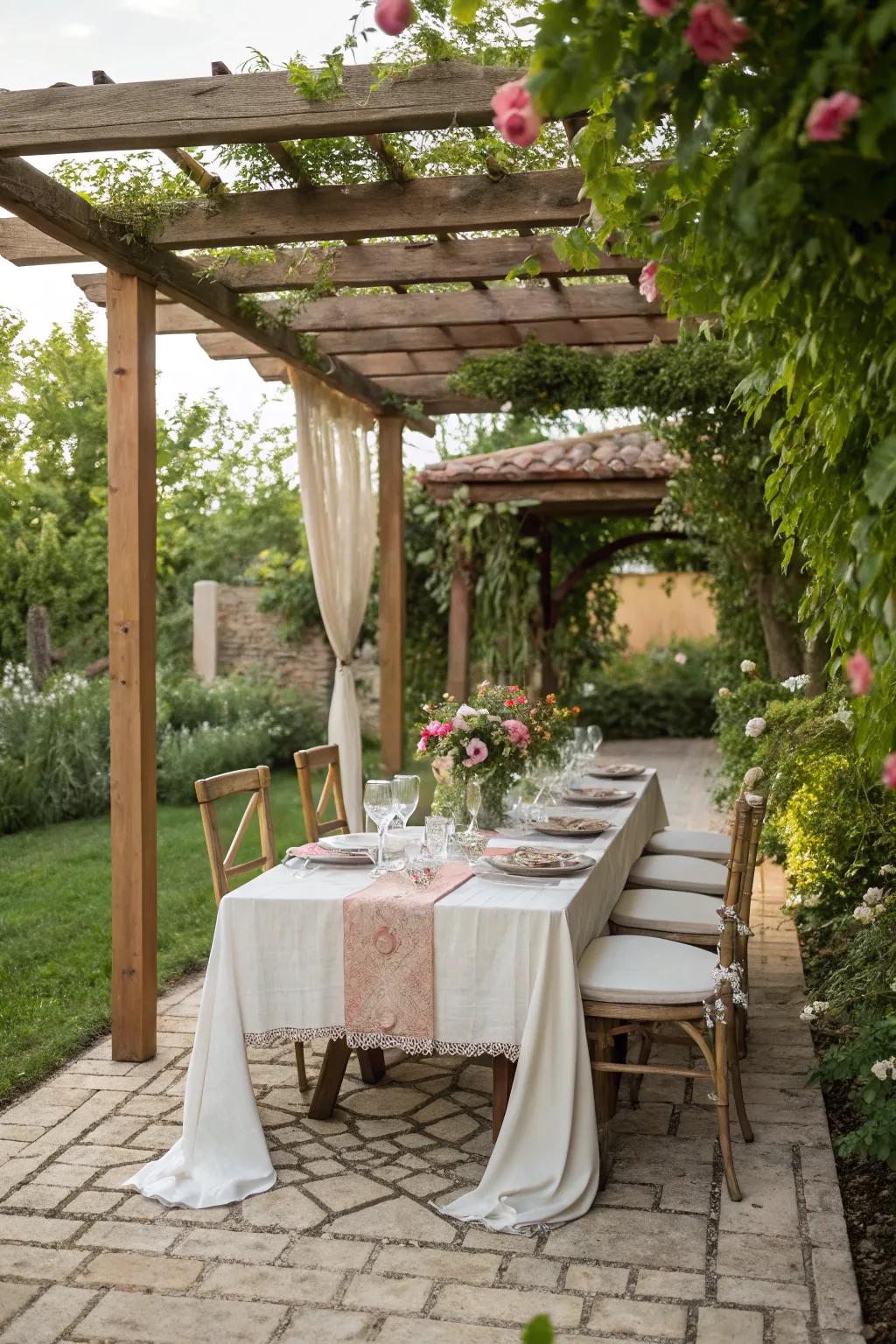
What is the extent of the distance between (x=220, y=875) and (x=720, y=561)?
4.40 meters

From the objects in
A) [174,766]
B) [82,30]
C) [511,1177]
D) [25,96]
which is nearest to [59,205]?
[25,96]

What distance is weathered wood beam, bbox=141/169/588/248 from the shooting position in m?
4.00

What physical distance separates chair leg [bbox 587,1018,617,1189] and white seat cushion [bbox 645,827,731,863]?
1.86 metres

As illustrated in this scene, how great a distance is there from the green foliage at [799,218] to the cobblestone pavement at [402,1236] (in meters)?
1.28

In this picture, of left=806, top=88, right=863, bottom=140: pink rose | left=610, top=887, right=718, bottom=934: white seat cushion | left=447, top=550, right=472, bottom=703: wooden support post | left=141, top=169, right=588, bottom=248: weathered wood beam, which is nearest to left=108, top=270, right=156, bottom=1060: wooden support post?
left=141, top=169, right=588, bottom=248: weathered wood beam

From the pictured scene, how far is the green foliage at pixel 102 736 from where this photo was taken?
8.74 m

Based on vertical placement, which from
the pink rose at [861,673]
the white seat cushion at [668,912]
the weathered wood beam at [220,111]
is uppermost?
the weathered wood beam at [220,111]

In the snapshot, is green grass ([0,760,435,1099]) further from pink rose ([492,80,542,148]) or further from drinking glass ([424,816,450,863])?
pink rose ([492,80,542,148])

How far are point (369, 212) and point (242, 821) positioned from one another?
2.04 m

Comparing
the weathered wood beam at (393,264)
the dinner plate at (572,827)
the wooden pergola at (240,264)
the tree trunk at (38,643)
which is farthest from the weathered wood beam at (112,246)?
the tree trunk at (38,643)

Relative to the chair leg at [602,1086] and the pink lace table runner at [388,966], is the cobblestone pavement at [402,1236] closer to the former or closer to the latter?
the chair leg at [602,1086]

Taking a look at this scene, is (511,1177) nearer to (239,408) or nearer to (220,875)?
(220,875)

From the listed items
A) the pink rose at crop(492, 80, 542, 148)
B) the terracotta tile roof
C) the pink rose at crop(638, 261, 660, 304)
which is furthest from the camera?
the terracotta tile roof

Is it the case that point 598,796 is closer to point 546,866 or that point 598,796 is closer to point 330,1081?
point 546,866
